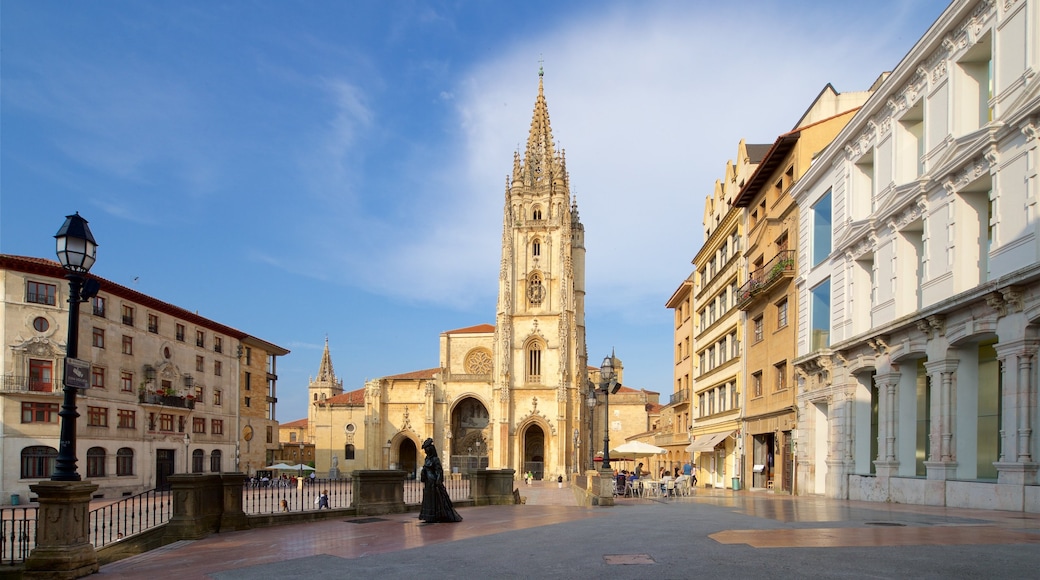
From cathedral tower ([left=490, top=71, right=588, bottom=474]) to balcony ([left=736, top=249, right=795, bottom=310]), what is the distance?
145ft

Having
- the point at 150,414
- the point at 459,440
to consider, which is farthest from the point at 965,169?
the point at 459,440

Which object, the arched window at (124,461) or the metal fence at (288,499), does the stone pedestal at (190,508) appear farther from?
the arched window at (124,461)

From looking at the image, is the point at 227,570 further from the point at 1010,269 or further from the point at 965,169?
the point at 965,169

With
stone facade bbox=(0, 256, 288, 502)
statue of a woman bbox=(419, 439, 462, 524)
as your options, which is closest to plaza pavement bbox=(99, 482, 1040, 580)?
statue of a woman bbox=(419, 439, 462, 524)

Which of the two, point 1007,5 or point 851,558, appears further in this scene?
point 1007,5

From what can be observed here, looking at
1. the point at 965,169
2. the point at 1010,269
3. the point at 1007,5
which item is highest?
the point at 1007,5

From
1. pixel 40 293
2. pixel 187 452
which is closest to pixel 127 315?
pixel 40 293

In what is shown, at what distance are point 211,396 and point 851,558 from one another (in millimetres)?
53385

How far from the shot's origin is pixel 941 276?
57.8ft

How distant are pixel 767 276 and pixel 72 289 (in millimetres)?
→ 25868

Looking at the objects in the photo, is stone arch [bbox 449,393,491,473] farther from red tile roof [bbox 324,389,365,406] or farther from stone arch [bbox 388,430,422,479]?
red tile roof [bbox 324,389,365,406]

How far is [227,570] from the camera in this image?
1038 centimetres

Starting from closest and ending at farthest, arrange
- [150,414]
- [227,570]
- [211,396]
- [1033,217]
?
[227,570]
[1033,217]
[150,414]
[211,396]

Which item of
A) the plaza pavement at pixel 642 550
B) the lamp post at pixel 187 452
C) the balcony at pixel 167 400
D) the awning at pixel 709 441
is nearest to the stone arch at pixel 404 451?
the lamp post at pixel 187 452
